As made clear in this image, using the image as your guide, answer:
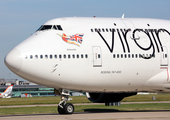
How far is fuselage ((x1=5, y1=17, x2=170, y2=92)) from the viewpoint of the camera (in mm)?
20391

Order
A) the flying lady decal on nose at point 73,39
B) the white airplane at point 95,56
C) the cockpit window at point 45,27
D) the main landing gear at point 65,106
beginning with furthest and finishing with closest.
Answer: the cockpit window at point 45,27 → the main landing gear at point 65,106 → the flying lady decal on nose at point 73,39 → the white airplane at point 95,56

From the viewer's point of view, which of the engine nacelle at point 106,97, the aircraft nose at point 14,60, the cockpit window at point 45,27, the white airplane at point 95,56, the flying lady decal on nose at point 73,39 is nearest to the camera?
the aircraft nose at point 14,60

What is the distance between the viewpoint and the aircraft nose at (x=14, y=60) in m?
19.7

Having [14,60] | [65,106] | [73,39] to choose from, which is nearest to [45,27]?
[73,39]

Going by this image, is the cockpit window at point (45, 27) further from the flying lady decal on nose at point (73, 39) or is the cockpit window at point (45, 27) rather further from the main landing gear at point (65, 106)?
the main landing gear at point (65, 106)

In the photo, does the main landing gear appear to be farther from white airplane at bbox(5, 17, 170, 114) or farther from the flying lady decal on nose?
the flying lady decal on nose

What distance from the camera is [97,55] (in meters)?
21.3

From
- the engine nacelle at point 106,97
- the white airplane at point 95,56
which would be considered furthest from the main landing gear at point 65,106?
the engine nacelle at point 106,97

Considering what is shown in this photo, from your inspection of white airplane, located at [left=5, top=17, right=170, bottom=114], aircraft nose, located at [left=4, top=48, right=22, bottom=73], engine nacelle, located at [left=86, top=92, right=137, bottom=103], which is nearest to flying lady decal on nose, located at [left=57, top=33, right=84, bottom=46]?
white airplane, located at [left=5, top=17, right=170, bottom=114]

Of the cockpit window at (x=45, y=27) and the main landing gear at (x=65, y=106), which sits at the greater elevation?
the cockpit window at (x=45, y=27)

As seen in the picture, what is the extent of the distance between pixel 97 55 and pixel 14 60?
5602 millimetres

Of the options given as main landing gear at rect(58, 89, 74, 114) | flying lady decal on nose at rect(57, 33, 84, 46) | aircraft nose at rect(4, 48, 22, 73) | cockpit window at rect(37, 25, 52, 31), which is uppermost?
cockpit window at rect(37, 25, 52, 31)

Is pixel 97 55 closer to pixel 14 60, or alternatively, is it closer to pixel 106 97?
pixel 106 97

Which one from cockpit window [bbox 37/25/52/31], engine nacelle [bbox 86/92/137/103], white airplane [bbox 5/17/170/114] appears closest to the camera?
white airplane [bbox 5/17/170/114]
